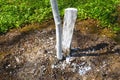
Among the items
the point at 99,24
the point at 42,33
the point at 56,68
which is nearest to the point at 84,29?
the point at 99,24

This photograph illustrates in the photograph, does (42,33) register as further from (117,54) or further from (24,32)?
(117,54)

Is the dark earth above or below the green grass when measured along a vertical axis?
below

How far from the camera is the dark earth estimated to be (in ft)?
19.2

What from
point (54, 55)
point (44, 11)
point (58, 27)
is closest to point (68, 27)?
point (58, 27)

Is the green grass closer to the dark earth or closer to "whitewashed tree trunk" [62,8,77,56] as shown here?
the dark earth

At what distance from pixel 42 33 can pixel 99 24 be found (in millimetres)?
1421

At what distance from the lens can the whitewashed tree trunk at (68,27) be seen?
5521 millimetres

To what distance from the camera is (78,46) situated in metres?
6.39

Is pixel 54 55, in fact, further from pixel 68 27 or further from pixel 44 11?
pixel 44 11

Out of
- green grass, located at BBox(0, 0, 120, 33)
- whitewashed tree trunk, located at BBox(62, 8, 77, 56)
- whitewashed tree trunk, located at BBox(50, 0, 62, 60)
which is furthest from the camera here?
green grass, located at BBox(0, 0, 120, 33)

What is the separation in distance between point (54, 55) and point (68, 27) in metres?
0.80

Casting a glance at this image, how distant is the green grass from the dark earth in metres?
0.24

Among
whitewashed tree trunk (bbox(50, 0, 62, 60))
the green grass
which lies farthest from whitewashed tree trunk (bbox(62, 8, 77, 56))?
the green grass

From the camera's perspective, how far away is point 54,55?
6.23 metres
